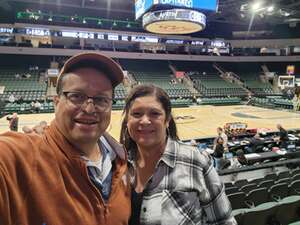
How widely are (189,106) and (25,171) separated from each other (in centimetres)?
2063

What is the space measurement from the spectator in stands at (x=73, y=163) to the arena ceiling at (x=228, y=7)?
18887 mm

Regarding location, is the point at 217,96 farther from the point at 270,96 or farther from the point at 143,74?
the point at 143,74

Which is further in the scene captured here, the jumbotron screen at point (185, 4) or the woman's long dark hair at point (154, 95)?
the jumbotron screen at point (185, 4)

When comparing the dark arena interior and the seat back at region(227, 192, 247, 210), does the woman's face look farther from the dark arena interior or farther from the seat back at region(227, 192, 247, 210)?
the dark arena interior

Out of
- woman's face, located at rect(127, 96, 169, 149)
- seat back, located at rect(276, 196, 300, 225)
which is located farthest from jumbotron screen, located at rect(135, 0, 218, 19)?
woman's face, located at rect(127, 96, 169, 149)

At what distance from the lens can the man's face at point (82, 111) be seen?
1107 mm

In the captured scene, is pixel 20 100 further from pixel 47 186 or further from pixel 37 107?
pixel 47 186

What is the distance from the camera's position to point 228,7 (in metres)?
21.1

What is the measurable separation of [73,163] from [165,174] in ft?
1.90

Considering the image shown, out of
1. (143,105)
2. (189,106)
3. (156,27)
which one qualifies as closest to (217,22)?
(189,106)

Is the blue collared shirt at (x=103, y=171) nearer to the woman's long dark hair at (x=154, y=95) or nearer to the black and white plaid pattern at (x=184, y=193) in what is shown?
the black and white plaid pattern at (x=184, y=193)

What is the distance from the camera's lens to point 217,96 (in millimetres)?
24047

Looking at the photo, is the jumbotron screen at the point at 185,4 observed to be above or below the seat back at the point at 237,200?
above

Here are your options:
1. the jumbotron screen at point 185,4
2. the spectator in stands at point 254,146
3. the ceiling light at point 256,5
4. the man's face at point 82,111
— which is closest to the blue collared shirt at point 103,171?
the man's face at point 82,111
